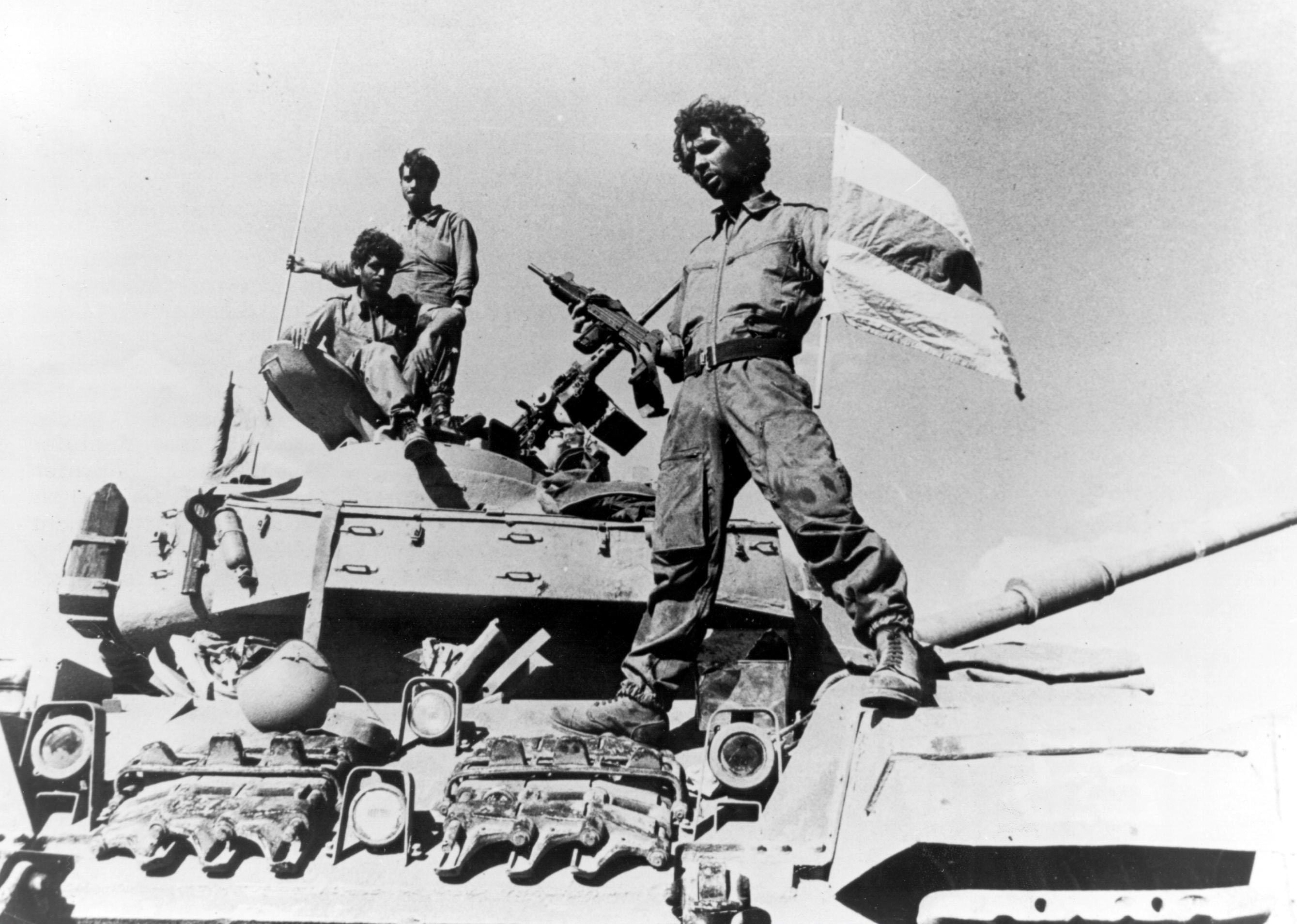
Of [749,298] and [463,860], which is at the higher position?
[749,298]

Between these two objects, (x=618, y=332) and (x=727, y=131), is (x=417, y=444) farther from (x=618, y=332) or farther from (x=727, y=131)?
(x=727, y=131)

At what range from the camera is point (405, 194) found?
385 inches

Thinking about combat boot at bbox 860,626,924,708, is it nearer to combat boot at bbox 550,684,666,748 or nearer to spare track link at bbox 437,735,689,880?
spare track link at bbox 437,735,689,880

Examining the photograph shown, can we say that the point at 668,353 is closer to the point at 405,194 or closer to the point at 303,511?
the point at 303,511

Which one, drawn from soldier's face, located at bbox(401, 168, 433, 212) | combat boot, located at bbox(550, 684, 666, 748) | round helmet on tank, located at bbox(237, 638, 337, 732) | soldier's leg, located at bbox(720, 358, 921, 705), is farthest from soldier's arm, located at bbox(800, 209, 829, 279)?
soldier's face, located at bbox(401, 168, 433, 212)

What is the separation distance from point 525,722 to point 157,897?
75.7 inches

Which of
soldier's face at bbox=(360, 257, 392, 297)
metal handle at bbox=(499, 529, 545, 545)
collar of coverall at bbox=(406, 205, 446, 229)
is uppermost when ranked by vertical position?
collar of coverall at bbox=(406, 205, 446, 229)

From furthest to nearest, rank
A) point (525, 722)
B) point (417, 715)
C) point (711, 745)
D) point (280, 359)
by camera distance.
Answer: point (280, 359) < point (525, 722) < point (417, 715) < point (711, 745)

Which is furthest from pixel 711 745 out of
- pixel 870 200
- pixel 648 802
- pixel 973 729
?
pixel 870 200

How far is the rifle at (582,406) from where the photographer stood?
8578 millimetres

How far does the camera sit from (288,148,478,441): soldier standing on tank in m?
8.85

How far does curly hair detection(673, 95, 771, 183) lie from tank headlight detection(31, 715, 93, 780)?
4.14 meters

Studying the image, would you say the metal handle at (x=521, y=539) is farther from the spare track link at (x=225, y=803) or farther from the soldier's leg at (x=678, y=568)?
the spare track link at (x=225, y=803)

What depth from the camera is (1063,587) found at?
751 centimetres
